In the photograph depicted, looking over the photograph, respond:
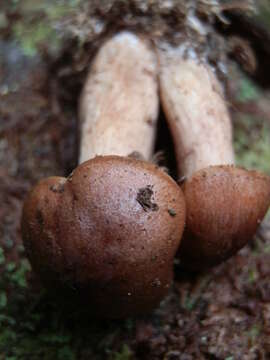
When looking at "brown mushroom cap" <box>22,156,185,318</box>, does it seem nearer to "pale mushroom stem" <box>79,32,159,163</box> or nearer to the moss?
"pale mushroom stem" <box>79,32,159,163</box>


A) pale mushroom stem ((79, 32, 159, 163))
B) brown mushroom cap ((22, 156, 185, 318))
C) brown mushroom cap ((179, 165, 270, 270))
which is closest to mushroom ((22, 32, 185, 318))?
brown mushroom cap ((22, 156, 185, 318))

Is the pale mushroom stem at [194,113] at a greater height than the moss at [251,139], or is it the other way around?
the pale mushroom stem at [194,113]

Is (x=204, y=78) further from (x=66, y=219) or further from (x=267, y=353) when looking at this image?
(x=267, y=353)

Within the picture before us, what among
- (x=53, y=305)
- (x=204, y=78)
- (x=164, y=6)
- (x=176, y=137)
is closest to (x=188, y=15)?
(x=164, y=6)

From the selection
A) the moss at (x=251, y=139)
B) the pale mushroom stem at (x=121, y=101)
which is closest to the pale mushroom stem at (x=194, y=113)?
the pale mushroom stem at (x=121, y=101)

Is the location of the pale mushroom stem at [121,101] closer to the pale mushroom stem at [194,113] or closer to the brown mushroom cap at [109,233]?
the pale mushroom stem at [194,113]

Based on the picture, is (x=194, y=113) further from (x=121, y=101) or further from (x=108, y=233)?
(x=108, y=233)
